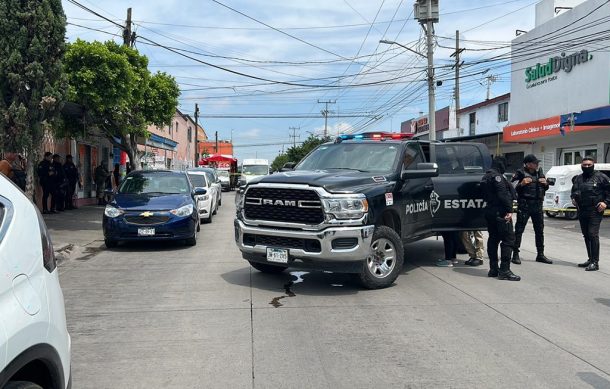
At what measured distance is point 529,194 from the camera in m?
9.84

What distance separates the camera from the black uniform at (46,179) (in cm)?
1625

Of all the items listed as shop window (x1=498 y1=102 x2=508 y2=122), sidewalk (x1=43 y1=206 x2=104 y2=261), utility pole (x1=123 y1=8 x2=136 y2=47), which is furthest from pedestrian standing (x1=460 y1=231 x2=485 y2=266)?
shop window (x1=498 y1=102 x2=508 y2=122)

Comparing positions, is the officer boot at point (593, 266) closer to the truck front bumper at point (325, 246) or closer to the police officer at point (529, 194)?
the police officer at point (529, 194)

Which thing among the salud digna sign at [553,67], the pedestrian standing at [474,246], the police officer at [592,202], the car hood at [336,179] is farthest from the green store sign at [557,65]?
the car hood at [336,179]

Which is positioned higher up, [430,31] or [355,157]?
[430,31]

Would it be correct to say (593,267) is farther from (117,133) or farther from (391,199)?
(117,133)

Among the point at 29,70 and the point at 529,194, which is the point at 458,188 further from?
the point at 29,70

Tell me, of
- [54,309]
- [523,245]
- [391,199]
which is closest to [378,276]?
[391,199]

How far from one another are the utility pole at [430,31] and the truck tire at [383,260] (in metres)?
18.9

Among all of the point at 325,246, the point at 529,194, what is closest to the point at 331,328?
the point at 325,246

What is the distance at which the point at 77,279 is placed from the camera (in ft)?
27.2

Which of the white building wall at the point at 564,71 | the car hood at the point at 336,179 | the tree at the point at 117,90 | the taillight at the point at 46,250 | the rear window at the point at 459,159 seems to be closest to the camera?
the taillight at the point at 46,250

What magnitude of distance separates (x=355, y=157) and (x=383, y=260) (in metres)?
1.83

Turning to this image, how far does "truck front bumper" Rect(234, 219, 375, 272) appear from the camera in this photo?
6945mm
